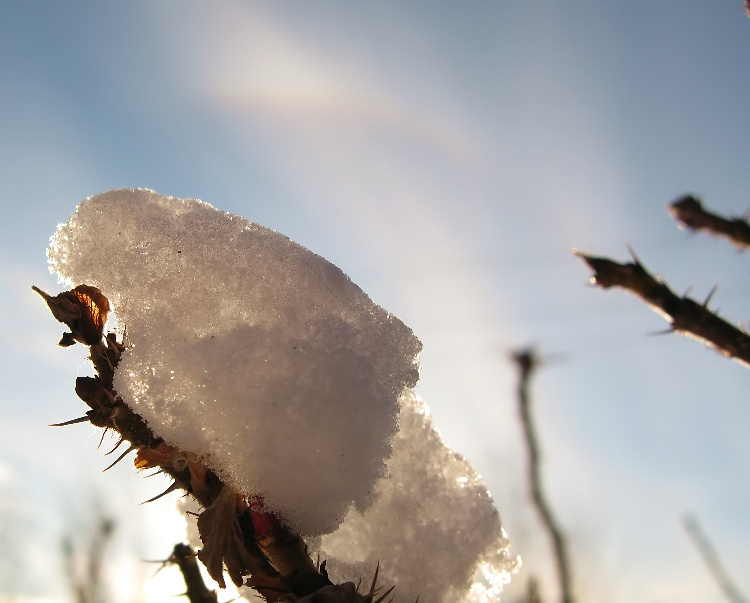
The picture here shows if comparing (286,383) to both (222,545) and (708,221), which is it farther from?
(708,221)

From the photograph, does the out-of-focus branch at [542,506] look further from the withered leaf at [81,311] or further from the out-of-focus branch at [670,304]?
the withered leaf at [81,311]

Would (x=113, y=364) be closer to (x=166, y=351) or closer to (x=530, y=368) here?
(x=166, y=351)

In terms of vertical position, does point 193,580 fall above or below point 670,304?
below

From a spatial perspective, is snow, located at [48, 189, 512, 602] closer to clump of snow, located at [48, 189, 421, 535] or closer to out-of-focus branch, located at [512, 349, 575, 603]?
clump of snow, located at [48, 189, 421, 535]

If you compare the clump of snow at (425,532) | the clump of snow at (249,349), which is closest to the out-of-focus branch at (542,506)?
the clump of snow at (425,532)

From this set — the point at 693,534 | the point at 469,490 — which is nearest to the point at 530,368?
the point at 693,534

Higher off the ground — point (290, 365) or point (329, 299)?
point (329, 299)

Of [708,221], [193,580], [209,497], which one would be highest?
[708,221]

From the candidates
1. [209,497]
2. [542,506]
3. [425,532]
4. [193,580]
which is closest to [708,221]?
[425,532]
